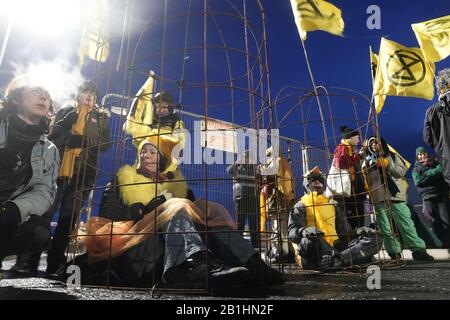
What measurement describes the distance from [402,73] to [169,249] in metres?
3.72

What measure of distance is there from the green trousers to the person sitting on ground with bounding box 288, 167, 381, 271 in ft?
1.61

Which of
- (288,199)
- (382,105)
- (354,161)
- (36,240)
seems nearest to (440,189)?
(354,161)

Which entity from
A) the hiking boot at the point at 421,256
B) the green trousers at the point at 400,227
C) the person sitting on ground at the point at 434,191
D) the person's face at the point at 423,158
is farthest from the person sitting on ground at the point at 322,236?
the person's face at the point at 423,158

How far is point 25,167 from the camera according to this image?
2.39m

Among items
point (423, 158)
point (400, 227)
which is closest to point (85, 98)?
point (400, 227)

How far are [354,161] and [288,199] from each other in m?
1.05

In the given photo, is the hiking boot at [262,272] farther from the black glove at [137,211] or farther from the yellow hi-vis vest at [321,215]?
the yellow hi-vis vest at [321,215]

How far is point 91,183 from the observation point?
130 inches

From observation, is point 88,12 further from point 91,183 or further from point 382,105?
point 382,105

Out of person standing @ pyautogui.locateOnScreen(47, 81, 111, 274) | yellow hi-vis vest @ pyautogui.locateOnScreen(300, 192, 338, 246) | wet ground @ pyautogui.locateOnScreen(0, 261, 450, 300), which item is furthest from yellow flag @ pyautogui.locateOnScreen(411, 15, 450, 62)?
→ person standing @ pyautogui.locateOnScreen(47, 81, 111, 274)

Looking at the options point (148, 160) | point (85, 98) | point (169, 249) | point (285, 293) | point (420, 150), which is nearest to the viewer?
point (285, 293)

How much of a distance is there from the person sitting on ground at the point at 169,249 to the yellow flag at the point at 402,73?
287cm

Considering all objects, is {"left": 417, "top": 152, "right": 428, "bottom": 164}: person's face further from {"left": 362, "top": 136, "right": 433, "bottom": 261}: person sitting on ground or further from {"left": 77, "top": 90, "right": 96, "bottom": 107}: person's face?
{"left": 77, "top": 90, "right": 96, "bottom": 107}: person's face

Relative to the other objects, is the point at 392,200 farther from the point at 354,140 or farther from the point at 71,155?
the point at 71,155
